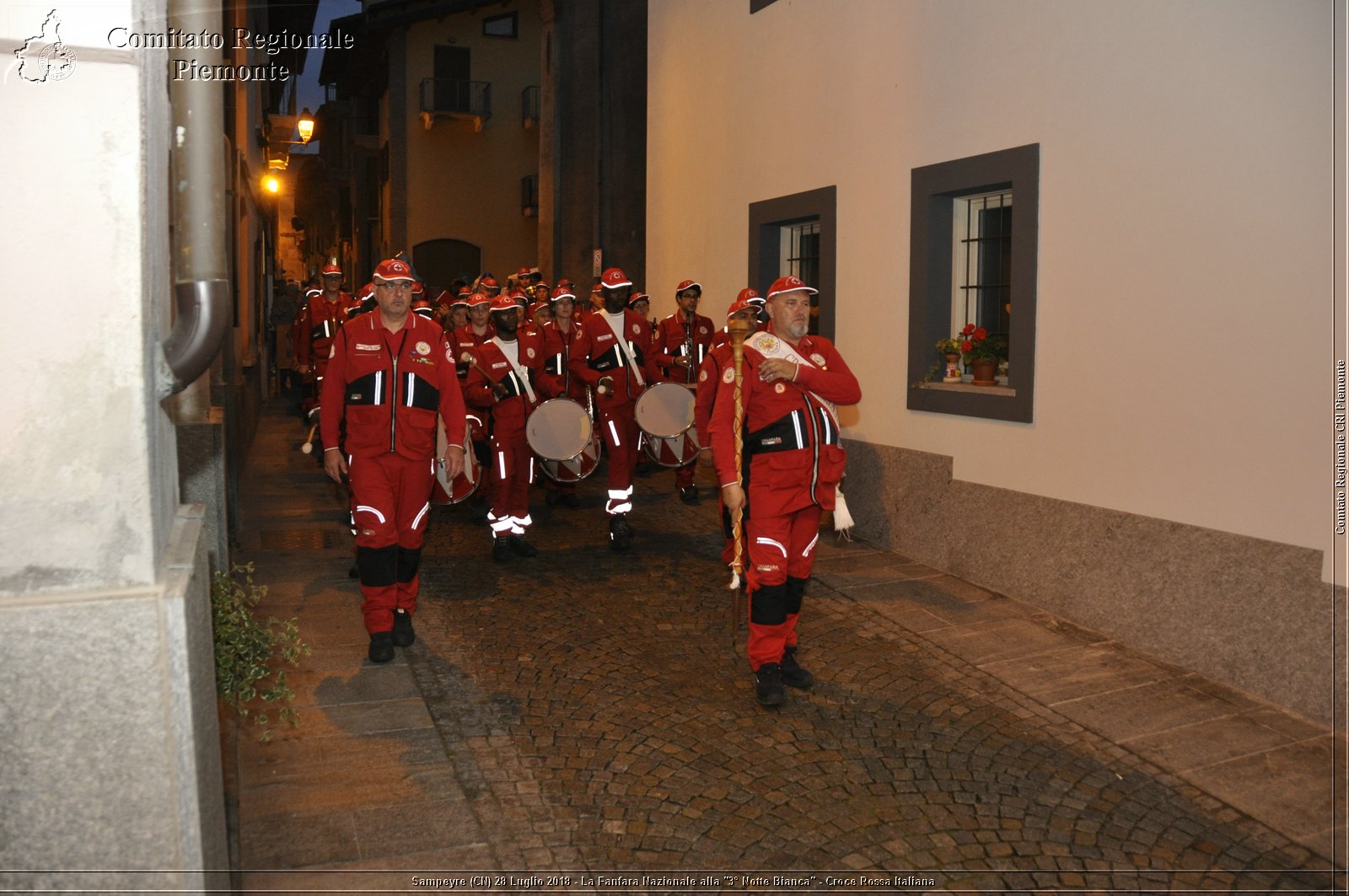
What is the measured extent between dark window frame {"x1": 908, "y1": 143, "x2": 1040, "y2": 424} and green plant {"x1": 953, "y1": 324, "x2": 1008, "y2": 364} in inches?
11.4

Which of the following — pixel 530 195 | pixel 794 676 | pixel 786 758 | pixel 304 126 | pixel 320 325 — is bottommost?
pixel 786 758

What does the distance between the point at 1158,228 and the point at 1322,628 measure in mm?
2372

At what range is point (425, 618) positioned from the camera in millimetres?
7543

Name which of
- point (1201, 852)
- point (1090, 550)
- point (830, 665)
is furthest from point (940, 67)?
point (1201, 852)

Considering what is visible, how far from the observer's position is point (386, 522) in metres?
6.59

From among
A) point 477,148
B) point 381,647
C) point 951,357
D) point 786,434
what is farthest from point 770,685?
point 477,148

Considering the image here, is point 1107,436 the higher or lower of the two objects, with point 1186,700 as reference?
higher

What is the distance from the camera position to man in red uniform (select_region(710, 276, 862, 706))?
588 centimetres

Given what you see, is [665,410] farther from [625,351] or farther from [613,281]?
[613,281]

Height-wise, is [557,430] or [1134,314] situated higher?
[1134,314]

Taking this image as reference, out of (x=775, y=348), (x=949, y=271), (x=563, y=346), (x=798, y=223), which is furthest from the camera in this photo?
(x=798, y=223)

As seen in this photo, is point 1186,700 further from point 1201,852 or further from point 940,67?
point 940,67

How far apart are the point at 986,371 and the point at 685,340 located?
4490 mm

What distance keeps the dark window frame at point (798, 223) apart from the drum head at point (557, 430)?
95.9 inches
